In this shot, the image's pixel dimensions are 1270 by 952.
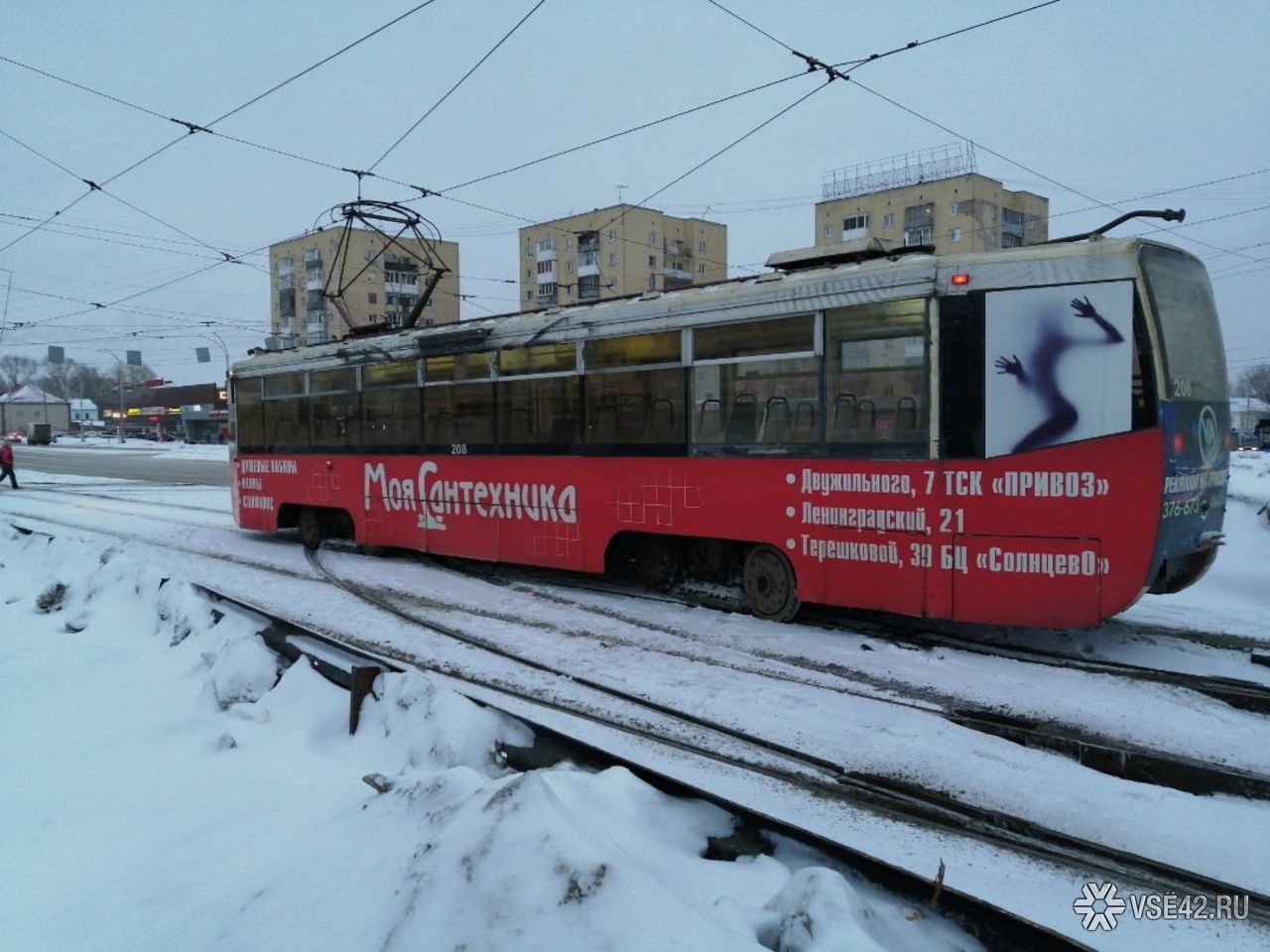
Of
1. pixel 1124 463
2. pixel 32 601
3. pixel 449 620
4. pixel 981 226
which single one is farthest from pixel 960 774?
pixel 981 226

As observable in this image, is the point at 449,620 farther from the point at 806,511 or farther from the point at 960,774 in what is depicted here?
the point at 960,774

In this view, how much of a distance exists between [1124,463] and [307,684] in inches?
224

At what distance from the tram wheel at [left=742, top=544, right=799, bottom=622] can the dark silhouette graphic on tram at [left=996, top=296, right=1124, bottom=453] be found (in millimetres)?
2270

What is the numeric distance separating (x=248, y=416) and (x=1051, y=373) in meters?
12.1

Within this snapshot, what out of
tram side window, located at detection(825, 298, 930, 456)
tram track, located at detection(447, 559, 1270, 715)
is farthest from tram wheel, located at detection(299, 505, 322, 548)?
tram side window, located at detection(825, 298, 930, 456)

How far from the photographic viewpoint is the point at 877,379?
6969 mm

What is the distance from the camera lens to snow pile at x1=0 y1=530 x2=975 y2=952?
2.70m

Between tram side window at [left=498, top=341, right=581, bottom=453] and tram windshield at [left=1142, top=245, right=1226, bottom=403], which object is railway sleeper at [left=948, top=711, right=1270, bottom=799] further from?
tram side window at [left=498, top=341, right=581, bottom=453]

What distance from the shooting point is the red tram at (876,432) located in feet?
19.9

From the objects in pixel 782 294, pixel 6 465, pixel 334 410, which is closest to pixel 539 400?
pixel 782 294

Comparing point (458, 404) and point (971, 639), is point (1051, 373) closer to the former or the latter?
point (971, 639)

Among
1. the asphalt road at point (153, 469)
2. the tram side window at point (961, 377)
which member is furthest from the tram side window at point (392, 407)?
the asphalt road at point (153, 469)

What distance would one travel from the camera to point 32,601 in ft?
31.2

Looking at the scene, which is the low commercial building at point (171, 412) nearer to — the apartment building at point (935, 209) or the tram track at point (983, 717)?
the apartment building at point (935, 209)
